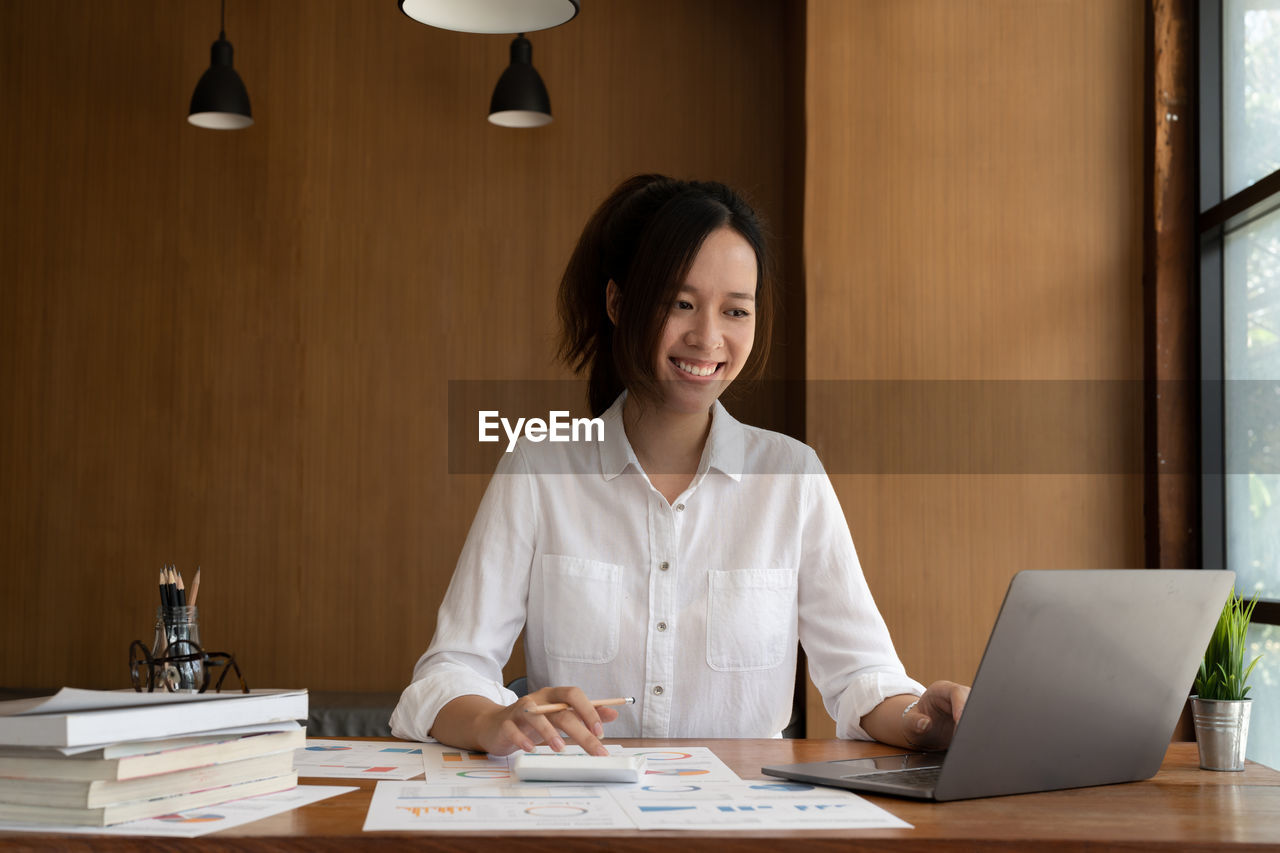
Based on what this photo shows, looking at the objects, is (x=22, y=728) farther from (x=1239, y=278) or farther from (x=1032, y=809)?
(x=1239, y=278)

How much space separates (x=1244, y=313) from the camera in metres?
2.53

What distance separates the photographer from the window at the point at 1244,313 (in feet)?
7.73

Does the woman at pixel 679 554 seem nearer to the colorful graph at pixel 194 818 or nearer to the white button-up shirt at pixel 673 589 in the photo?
the white button-up shirt at pixel 673 589

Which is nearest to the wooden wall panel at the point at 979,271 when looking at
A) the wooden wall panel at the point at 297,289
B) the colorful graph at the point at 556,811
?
the wooden wall panel at the point at 297,289

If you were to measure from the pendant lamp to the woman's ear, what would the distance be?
1.41 ft

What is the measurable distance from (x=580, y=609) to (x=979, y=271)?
5.38ft

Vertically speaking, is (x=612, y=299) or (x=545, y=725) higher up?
(x=612, y=299)

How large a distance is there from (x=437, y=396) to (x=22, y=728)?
2746 mm

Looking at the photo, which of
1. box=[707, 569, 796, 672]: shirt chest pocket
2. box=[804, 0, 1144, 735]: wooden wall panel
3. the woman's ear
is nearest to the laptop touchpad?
box=[707, 569, 796, 672]: shirt chest pocket

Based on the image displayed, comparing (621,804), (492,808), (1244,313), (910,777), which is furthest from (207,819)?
(1244,313)

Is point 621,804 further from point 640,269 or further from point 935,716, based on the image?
point 640,269

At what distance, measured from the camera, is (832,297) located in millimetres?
2916

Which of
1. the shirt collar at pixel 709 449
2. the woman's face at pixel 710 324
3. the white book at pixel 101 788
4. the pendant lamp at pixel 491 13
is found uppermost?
the pendant lamp at pixel 491 13

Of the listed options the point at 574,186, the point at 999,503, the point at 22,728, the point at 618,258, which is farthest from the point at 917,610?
the point at 22,728
